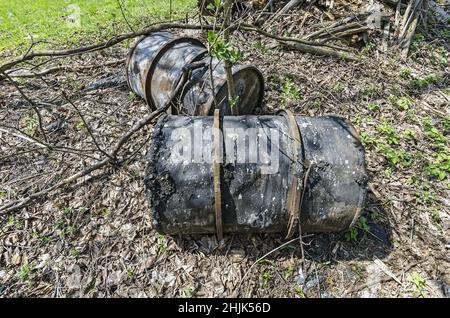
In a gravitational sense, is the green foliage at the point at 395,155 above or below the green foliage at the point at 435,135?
below

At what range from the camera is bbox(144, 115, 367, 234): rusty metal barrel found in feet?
7.43

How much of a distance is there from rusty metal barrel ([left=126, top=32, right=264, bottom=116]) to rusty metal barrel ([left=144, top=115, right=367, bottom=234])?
0.87 meters

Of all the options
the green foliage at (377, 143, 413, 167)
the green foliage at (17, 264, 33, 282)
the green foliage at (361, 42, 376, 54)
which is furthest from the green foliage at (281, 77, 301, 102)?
the green foliage at (17, 264, 33, 282)

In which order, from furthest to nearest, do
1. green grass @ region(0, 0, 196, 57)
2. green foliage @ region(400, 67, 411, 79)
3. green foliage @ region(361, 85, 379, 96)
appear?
green grass @ region(0, 0, 196, 57) < green foliage @ region(400, 67, 411, 79) < green foliage @ region(361, 85, 379, 96)

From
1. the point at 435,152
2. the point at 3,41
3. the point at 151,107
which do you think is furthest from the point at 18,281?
the point at 3,41

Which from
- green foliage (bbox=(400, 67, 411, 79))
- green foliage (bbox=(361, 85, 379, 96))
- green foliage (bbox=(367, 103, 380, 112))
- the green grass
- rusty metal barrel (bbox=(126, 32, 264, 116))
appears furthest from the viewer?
the green grass

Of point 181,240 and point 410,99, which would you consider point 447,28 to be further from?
point 181,240

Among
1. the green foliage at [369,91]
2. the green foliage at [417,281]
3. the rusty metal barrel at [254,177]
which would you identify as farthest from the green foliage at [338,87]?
the green foliage at [417,281]

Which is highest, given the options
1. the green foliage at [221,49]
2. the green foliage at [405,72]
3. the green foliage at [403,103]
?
the green foliage at [221,49]

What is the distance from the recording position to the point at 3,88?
467cm

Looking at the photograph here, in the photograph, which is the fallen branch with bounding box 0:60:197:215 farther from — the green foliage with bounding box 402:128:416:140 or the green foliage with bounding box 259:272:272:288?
the green foliage with bounding box 402:128:416:140

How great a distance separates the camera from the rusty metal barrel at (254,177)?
2266 mm

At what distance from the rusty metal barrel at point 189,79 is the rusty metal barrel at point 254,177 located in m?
0.87

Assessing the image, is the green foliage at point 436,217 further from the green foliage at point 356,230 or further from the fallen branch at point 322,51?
the fallen branch at point 322,51
